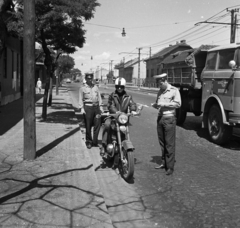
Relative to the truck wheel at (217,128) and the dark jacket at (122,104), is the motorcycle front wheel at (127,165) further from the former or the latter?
the truck wheel at (217,128)

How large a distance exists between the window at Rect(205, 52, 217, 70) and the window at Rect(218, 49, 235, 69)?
0.98 ft

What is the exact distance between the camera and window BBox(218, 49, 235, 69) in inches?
341

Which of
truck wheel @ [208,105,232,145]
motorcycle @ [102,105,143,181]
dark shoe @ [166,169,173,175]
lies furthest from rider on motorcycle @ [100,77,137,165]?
truck wheel @ [208,105,232,145]

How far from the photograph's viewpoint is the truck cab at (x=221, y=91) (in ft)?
26.2

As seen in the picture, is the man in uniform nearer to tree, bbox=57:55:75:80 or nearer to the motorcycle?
the motorcycle

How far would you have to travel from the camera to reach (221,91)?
28.3ft

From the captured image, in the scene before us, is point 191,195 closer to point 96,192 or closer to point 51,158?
point 96,192

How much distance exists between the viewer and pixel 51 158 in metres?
6.66

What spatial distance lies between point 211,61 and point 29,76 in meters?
5.49

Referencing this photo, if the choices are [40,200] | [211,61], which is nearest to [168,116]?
[40,200]

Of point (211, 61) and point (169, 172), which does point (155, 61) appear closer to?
point (211, 61)

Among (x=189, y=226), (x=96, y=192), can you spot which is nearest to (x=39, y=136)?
(x=96, y=192)

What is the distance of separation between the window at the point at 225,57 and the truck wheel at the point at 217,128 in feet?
3.60

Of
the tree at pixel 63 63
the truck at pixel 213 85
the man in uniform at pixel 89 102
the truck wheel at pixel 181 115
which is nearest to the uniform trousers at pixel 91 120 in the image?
the man in uniform at pixel 89 102
